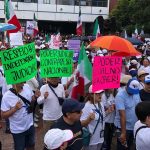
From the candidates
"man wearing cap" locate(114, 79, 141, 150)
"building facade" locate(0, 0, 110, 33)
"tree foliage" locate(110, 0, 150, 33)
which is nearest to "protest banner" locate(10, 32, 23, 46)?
"man wearing cap" locate(114, 79, 141, 150)

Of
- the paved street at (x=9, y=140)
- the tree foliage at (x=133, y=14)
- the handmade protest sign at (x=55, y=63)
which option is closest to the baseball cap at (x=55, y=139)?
the handmade protest sign at (x=55, y=63)

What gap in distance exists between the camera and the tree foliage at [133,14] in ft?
116

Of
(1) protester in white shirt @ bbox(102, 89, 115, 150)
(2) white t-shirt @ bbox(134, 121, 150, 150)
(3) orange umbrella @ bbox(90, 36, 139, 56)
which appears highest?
(3) orange umbrella @ bbox(90, 36, 139, 56)

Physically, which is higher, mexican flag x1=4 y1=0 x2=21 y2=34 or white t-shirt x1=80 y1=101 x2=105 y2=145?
mexican flag x1=4 y1=0 x2=21 y2=34

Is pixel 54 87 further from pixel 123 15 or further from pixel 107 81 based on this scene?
pixel 123 15

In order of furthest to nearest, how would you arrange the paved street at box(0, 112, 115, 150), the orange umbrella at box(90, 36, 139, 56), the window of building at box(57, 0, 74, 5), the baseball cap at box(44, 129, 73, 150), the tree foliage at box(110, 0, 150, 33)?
the window of building at box(57, 0, 74, 5)
the tree foliage at box(110, 0, 150, 33)
the orange umbrella at box(90, 36, 139, 56)
the paved street at box(0, 112, 115, 150)
the baseball cap at box(44, 129, 73, 150)

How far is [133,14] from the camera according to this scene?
1496 inches

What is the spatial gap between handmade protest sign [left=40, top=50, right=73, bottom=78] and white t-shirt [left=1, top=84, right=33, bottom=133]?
0.60 metres

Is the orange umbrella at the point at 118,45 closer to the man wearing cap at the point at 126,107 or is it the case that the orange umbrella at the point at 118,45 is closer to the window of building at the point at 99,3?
the man wearing cap at the point at 126,107

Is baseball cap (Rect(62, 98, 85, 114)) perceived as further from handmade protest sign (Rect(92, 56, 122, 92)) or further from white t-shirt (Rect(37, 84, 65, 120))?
white t-shirt (Rect(37, 84, 65, 120))

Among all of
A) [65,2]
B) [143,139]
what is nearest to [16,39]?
[143,139]

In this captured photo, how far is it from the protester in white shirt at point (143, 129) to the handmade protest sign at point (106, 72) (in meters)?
1.43

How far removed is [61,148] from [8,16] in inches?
378

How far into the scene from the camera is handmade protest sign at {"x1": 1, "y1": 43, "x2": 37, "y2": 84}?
504 cm
